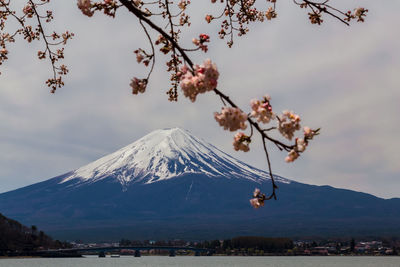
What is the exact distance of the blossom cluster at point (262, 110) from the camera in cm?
489

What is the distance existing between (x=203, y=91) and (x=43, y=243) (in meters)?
156

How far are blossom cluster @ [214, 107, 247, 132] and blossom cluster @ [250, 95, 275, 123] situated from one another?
0.13m

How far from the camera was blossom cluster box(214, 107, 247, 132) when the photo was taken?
4824 millimetres

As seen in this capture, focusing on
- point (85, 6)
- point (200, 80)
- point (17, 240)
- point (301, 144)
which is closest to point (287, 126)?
point (301, 144)

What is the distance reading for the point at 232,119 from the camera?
484cm

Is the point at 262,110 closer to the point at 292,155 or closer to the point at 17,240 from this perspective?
the point at 292,155

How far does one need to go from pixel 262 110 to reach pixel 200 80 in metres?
0.61

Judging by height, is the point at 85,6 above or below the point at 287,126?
above

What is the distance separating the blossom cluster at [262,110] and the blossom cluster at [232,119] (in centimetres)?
13

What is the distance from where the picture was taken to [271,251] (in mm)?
170625

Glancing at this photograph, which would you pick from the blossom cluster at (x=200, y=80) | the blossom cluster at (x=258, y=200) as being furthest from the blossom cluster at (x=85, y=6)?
the blossom cluster at (x=258, y=200)

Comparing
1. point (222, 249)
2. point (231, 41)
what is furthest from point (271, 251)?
point (231, 41)

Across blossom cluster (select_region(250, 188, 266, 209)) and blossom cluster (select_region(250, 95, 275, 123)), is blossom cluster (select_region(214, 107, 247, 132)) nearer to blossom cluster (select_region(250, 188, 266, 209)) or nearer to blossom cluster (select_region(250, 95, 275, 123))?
blossom cluster (select_region(250, 95, 275, 123))

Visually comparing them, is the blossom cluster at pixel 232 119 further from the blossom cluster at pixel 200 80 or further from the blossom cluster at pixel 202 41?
the blossom cluster at pixel 202 41
